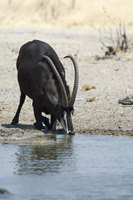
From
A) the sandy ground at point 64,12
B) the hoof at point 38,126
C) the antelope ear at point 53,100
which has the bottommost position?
the hoof at point 38,126

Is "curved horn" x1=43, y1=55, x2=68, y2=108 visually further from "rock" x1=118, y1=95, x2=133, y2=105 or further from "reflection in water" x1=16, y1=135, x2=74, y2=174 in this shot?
"rock" x1=118, y1=95, x2=133, y2=105

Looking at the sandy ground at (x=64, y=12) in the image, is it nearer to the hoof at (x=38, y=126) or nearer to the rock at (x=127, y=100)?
the rock at (x=127, y=100)

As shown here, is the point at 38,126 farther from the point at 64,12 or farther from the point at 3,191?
the point at 64,12

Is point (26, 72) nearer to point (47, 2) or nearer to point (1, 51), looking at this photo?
point (1, 51)

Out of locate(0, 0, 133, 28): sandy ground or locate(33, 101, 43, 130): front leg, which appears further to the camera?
locate(0, 0, 133, 28): sandy ground

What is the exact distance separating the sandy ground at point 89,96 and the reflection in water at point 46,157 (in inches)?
21.6

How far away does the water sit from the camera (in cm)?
691

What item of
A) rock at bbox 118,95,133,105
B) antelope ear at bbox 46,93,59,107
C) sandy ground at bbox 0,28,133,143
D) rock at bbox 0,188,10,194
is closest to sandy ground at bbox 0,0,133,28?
sandy ground at bbox 0,28,133,143

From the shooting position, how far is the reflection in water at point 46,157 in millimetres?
8023

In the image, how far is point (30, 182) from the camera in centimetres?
727

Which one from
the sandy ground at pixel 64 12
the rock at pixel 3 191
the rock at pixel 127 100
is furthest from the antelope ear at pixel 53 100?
the sandy ground at pixel 64 12

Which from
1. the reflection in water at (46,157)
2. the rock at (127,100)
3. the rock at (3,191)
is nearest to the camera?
the rock at (3,191)

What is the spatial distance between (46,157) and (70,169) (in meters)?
0.78

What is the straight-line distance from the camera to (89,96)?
13891 mm
